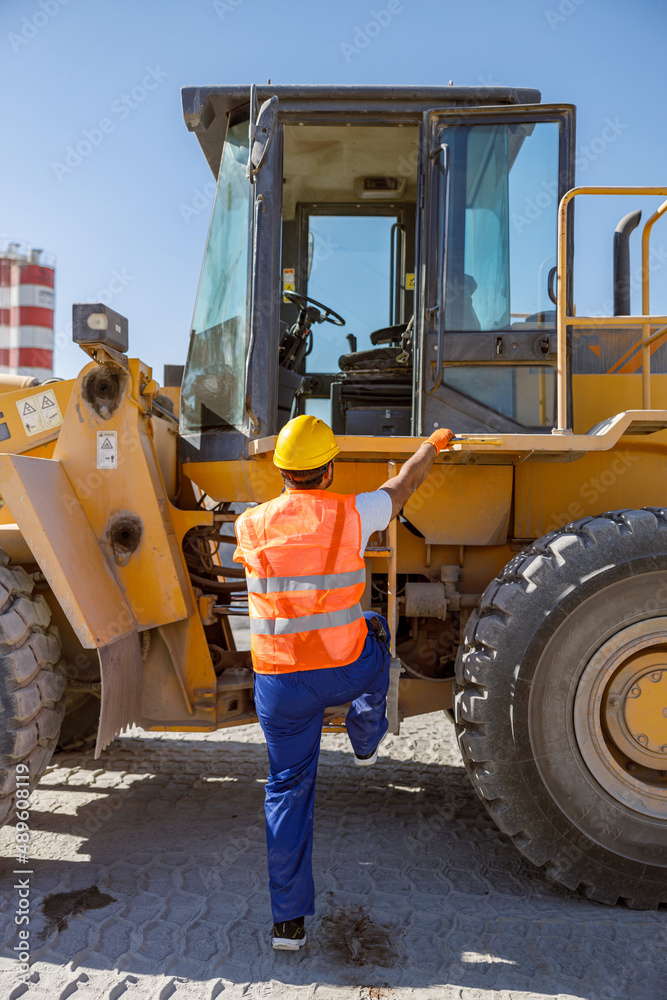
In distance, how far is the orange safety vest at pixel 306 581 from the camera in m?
2.48

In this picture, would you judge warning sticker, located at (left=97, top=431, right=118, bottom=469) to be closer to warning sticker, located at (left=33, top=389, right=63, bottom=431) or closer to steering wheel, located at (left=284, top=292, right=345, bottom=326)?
warning sticker, located at (left=33, top=389, right=63, bottom=431)

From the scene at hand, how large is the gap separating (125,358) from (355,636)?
1593 millimetres

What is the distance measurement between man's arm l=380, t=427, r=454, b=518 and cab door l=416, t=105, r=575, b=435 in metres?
0.39

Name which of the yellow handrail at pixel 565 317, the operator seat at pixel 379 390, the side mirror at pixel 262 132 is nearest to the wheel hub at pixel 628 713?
the yellow handrail at pixel 565 317

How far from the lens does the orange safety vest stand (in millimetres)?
2479

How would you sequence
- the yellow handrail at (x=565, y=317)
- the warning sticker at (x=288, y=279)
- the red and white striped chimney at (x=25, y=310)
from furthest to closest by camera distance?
1. the red and white striped chimney at (x=25, y=310)
2. the warning sticker at (x=288, y=279)
3. the yellow handrail at (x=565, y=317)

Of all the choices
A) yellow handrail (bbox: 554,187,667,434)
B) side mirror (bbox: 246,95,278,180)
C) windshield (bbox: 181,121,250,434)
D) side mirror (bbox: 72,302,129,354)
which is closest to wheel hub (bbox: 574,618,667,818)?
yellow handrail (bbox: 554,187,667,434)

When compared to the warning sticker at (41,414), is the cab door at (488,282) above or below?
above

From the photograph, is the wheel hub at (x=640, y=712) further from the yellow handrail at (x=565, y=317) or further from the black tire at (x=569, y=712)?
the yellow handrail at (x=565, y=317)

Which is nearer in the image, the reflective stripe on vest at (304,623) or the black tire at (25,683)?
the reflective stripe on vest at (304,623)

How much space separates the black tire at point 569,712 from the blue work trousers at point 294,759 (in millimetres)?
571

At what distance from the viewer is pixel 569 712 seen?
9.12 ft

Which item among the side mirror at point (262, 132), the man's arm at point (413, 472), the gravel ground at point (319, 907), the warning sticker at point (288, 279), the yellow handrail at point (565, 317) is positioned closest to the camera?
the gravel ground at point (319, 907)

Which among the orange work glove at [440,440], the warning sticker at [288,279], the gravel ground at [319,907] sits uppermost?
the warning sticker at [288,279]
